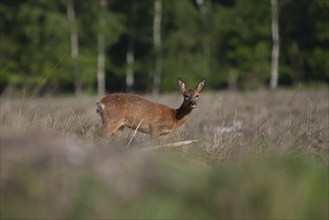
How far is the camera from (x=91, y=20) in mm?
37688

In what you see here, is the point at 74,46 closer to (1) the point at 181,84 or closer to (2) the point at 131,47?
(2) the point at 131,47

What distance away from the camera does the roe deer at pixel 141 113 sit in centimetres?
988

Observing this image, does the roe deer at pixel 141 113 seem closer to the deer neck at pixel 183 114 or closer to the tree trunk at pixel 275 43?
the deer neck at pixel 183 114

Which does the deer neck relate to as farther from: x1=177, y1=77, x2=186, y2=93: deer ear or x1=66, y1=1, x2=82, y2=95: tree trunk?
x1=66, y1=1, x2=82, y2=95: tree trunk

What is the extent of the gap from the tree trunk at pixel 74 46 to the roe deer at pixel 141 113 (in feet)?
81.0

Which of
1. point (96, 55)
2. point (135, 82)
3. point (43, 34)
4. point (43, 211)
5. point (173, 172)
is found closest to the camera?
point (43, 211)

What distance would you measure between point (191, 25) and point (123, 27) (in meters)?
3.46

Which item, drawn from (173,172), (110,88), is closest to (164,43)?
(110,88)

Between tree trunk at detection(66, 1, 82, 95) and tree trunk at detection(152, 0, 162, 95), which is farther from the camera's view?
tree trunk at detection(152, 0, 162, 95)

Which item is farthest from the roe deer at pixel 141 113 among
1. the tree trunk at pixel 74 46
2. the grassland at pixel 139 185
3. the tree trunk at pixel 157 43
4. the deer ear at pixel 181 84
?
the tree trunk at pixel 157 43

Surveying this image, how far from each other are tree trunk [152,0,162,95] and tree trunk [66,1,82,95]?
3908 millimetres

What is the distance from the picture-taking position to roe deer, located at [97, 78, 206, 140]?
988 centimetres

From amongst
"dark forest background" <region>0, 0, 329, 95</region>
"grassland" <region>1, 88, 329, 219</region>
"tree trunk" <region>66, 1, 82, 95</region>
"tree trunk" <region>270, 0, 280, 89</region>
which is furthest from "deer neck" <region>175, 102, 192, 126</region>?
"tree trunk" <region>270, 0, 280, 89</region>

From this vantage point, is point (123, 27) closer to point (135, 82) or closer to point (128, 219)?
point (135, 82)
